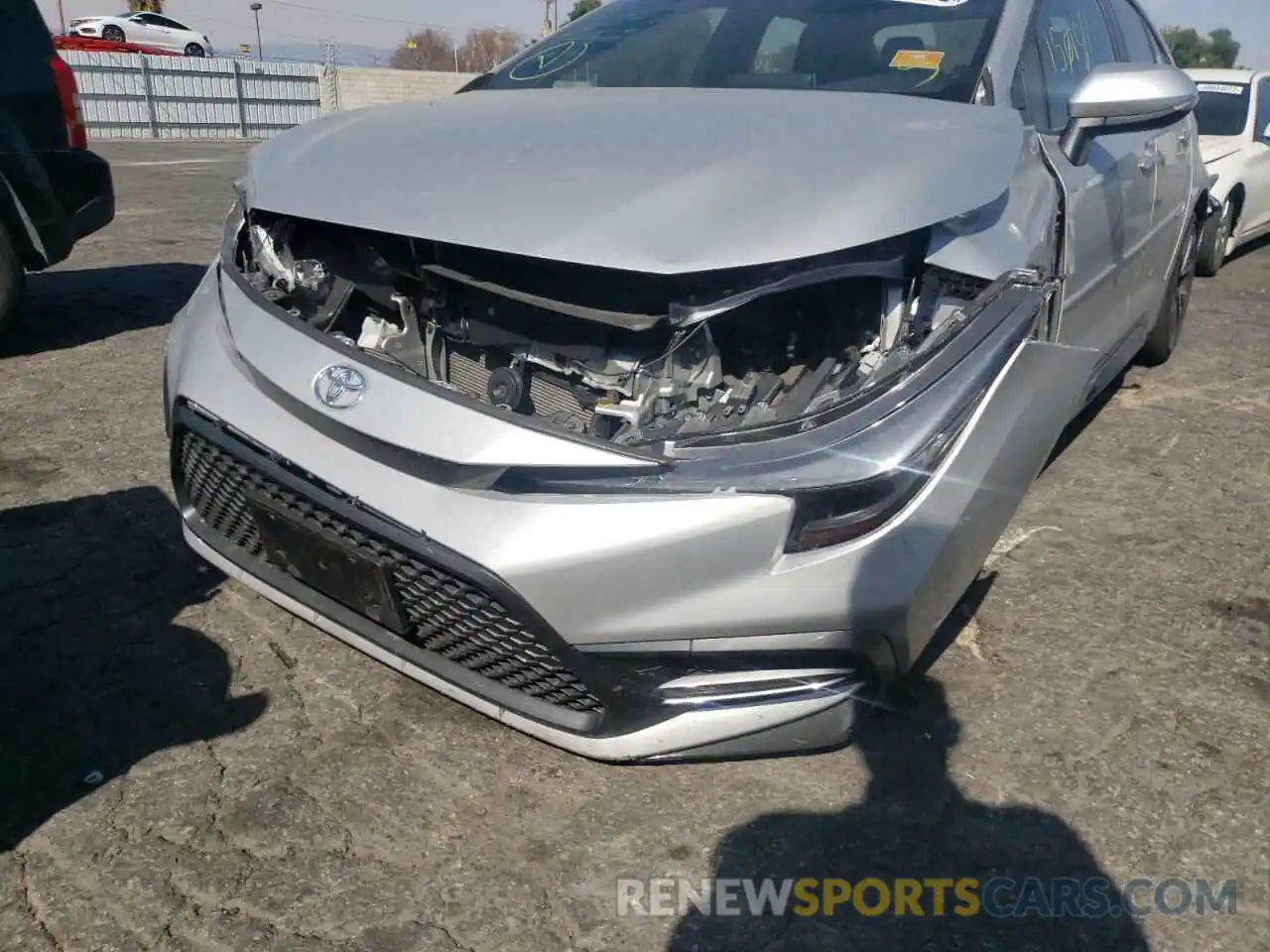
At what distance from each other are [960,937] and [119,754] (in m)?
1.54

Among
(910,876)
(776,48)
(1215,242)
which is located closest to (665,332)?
(910,876)

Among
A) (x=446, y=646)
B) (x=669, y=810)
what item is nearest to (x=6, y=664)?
(x=446, y=646)

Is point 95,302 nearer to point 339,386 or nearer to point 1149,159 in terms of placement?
point 339,386

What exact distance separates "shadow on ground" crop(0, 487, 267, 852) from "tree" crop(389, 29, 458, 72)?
51.5 metres

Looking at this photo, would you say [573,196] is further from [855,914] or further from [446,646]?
[855,914]

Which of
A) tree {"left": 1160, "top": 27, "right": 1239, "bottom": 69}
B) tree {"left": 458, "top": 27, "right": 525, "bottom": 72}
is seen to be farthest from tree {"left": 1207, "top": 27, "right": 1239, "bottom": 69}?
tree {"left": 458, "top": 27, "right": 525, "bottom": 72}

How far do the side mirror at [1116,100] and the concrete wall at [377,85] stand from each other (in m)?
24.4

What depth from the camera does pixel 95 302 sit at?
532cm

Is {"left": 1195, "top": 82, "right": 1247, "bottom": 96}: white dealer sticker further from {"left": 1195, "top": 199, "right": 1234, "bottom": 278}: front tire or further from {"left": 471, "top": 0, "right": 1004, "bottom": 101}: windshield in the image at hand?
{"left": 471, "top": 0, "right": 1004, "bottom": 101}: windshield

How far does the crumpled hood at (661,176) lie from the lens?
1818 mm

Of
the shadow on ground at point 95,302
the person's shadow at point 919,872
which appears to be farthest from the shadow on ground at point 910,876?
the shadow on ground at point 95,302

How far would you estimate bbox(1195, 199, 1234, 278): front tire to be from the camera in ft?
20.6

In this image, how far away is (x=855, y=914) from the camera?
1.69 m

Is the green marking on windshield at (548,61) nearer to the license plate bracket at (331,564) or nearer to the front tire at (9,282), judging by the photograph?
the license plate bracket at (331,564)
